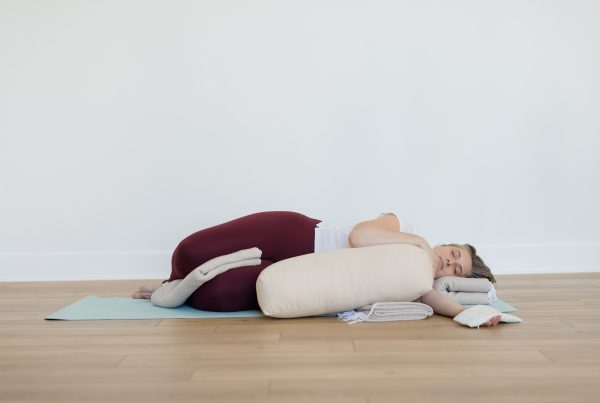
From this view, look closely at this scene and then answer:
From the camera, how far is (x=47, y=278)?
4.12 m

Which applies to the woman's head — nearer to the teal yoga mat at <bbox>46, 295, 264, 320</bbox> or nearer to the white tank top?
the white tank top

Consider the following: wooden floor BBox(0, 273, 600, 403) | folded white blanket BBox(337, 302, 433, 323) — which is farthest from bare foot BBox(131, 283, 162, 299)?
folded white blanket BBox(337, 302, 433, 323)

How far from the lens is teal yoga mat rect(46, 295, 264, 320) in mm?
2838

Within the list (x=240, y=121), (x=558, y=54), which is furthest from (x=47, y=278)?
(x=558, y=54)

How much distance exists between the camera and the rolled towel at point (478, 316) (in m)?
2.55

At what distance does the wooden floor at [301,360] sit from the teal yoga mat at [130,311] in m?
0.08

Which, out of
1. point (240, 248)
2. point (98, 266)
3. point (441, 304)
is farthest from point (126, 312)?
point (441, 304)

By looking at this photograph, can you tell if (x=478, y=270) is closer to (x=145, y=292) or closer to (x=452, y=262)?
(x=452, y=262)

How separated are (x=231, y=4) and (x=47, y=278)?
2.21m

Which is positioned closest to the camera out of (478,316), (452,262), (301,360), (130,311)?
(301,360)

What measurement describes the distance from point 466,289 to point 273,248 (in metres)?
0.98

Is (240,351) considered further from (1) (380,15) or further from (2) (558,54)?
(2) (558,54)

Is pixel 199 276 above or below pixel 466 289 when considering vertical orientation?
above

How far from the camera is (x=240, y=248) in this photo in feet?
9.99
